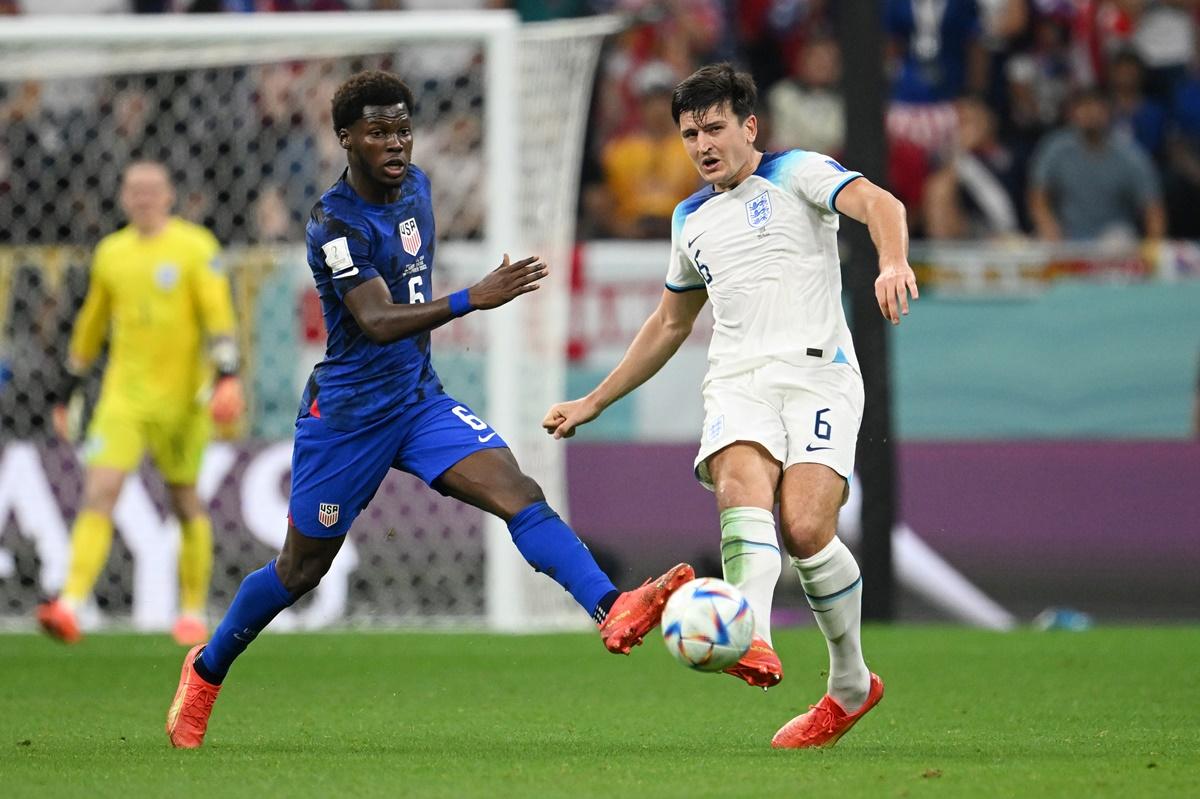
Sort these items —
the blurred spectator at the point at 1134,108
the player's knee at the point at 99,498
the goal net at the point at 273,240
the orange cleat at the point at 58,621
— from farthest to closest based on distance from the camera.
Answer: the blurred spectator at the point at 1134,108 → the goal net at the point at 273,240 → the player's knee at the point at 99,498 → the orange cleat at the point at 58,621

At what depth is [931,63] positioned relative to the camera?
15.5m

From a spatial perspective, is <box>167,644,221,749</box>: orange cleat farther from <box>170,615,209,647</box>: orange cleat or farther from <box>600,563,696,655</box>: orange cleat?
<box>170,615,209,647</box>: orange cleat

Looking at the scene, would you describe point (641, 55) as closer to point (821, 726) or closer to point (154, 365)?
point (154, 365)

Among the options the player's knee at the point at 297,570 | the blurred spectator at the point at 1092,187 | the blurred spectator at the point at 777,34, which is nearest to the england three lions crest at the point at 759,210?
the player's knee at the point at 297,570

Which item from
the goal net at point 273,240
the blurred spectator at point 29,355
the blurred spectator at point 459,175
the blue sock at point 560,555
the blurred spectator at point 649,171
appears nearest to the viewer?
the blue sock at point 560,555

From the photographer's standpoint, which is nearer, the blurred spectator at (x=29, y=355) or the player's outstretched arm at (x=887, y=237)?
the player's outstretched arm at (x=887, y=237)

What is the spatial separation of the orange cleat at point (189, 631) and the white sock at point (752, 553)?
16.9 feet

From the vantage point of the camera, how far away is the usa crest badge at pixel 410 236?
20.7 ft

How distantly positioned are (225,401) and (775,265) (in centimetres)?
461

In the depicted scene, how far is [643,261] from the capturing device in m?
12.1

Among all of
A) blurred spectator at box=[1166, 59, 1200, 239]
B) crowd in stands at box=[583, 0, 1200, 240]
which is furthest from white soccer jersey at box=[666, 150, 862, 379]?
blurred spectator at box=[1166, 59, 1200, 239]

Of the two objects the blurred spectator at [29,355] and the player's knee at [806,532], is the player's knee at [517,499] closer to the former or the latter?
the player's knee at [806,532]

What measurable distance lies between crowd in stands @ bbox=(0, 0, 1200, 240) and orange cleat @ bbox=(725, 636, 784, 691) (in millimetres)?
7570

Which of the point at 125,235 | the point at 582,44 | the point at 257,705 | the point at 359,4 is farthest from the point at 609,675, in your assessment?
the point at 359,4
